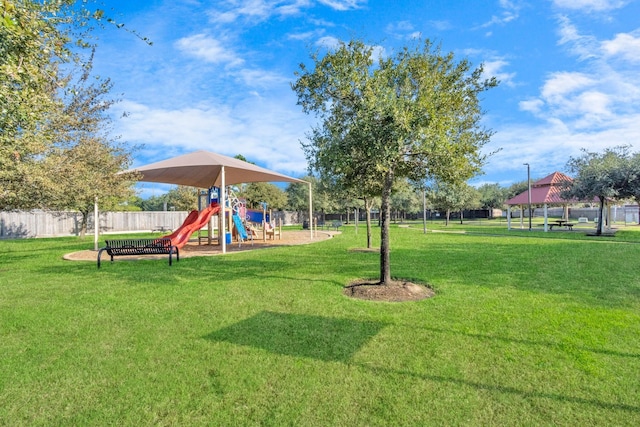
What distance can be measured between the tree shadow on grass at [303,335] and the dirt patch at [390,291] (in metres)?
1.45

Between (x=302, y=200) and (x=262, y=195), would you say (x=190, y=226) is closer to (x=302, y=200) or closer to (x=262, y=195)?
(x=262, y=195)

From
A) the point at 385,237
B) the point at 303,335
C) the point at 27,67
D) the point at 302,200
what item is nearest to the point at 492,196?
the point at 302,200

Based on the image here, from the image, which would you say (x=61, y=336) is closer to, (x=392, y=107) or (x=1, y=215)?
(x=392, y=107)

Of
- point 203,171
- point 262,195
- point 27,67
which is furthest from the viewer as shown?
point 262,195

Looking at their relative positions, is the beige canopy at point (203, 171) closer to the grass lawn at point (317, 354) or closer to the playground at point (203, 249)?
the playground at point (203, 249)

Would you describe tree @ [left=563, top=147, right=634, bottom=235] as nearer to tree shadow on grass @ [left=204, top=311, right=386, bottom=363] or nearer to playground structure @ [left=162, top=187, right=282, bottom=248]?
playground structure @ [left=162, top=187, right=282, bottom=248]

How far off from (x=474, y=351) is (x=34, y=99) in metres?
6.21

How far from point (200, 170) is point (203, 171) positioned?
0.33 m

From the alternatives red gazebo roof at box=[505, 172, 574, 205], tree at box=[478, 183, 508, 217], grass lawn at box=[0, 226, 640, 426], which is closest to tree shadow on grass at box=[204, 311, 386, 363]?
grass lawn at box=[0, 226, 640, 426]

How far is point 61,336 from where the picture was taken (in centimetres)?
454

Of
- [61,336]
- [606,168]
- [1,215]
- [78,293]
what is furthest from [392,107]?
[1,215]

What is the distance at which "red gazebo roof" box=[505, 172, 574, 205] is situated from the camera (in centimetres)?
2766

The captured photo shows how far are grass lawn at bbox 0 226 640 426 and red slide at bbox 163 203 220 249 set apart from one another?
6984mm

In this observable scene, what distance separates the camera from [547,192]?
28.6 metres
